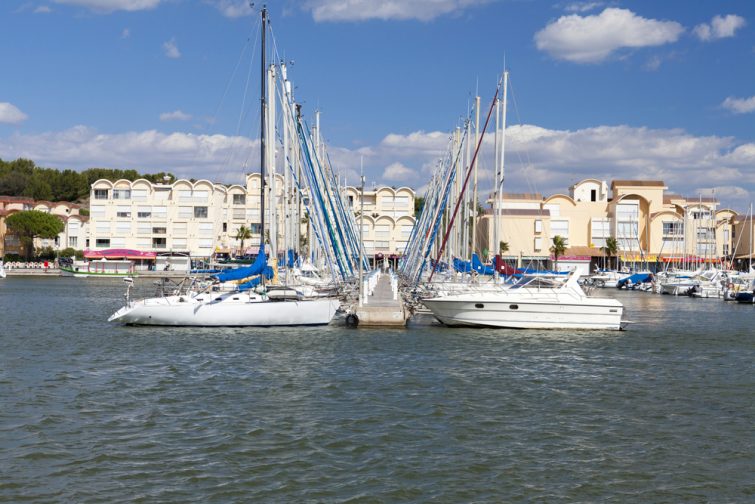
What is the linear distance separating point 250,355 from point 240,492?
1495 cm

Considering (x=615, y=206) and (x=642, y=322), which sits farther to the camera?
(x=615, y=206)

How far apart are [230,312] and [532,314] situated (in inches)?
499

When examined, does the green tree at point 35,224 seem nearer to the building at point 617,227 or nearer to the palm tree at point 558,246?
the building at point 617,227

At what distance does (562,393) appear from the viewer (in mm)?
22938

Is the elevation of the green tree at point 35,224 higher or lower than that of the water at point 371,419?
higher

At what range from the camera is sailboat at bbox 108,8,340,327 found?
35.3 m

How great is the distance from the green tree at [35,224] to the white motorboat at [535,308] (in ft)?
328

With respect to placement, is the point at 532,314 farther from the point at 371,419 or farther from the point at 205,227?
the point at 205,227

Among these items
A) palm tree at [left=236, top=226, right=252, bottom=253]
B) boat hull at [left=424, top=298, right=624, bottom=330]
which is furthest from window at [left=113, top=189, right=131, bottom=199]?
boat hull at [left=424, top=298, right=624, bottom=330]

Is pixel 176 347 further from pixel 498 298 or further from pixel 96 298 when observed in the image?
pixel 96 298

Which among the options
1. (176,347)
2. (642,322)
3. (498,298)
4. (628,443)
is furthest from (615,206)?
(628,443)

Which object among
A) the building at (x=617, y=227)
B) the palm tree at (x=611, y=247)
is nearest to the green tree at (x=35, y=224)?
the building at (x=617, y=227)

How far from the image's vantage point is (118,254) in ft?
388

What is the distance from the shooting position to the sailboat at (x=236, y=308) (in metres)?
35.3
